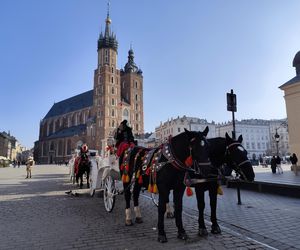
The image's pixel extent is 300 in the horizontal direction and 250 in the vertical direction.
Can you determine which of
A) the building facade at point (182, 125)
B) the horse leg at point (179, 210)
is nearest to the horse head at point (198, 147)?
the horse leg at point (179, 210)

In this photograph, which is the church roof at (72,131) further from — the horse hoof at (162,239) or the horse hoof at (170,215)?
the horse hoof at (162,239)

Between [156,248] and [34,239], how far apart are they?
2.40 meters

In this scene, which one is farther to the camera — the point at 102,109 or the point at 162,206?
the point at 102,109

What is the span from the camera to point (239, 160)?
5.75m

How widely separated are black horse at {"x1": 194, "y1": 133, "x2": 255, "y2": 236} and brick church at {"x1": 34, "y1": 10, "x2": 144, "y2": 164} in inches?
3030

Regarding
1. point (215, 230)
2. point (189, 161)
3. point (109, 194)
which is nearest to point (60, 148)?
point (109, 194)

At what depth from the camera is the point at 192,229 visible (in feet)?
19.6

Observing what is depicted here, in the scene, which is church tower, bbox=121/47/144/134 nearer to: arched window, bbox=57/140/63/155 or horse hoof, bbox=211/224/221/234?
arched window, bbox=57/140/63/155

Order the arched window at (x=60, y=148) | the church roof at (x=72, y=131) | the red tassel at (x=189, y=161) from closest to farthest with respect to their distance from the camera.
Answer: the red tassel at (x=189, y=161) < the church roof at (x=72, y=131) < the arched window at (x=60, y=148)

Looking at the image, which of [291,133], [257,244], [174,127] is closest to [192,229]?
[257,244]

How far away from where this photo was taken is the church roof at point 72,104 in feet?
350

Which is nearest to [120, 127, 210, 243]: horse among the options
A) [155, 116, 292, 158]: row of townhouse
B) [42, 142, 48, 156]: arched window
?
[155, 116, 292, 158]: row of townhouse

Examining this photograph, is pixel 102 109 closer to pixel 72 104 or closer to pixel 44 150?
pixel 72 104

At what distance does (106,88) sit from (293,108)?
7309 centimetres
